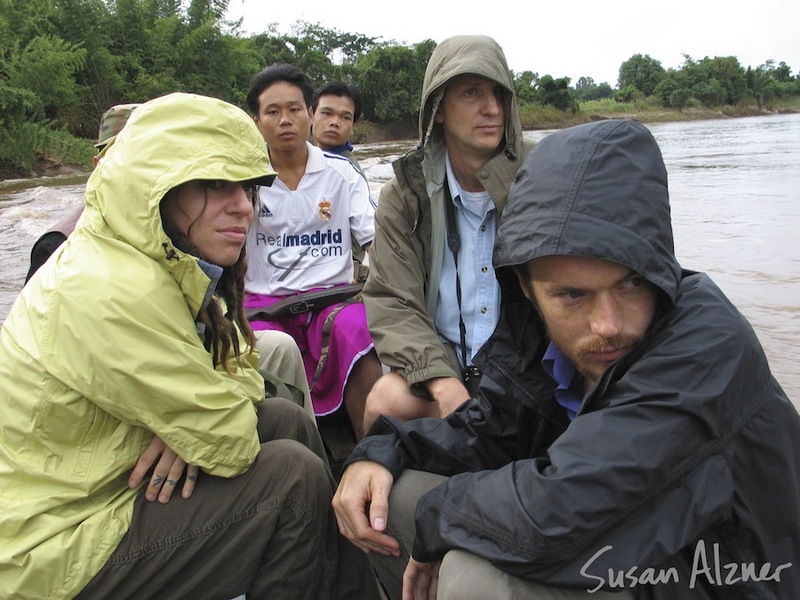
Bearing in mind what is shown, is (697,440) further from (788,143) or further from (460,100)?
(788,143)

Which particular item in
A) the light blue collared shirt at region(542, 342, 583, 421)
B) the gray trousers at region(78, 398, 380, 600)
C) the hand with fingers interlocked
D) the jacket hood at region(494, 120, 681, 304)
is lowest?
the gray trousers at region(78, 398, 380, 600)

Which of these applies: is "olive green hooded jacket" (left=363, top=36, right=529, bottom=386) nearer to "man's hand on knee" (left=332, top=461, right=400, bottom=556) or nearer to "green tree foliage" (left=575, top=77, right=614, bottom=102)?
"man's hand on knee" (left=332, top=461, right=400, bottom=556)

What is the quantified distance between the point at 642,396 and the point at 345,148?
374 centimetres

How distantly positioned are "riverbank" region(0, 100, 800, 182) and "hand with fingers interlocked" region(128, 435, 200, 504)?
2080 cm

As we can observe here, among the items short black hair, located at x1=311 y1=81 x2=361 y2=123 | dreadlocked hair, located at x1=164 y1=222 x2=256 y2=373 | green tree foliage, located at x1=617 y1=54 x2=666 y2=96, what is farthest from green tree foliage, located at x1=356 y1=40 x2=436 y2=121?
dreadlocked hair, located at x1=164 y1=222 x2=256 y2=373

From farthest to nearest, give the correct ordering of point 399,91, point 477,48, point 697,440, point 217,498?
point 399,91
point 477,48
point 217,498
point 697,440

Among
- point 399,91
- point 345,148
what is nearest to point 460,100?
point 345,148

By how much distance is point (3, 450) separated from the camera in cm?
132

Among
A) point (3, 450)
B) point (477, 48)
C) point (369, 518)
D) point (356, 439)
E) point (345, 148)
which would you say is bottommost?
point (356, 439)

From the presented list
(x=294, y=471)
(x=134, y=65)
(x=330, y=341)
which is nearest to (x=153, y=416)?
(x=294, y=471)

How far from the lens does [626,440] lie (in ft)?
3.45

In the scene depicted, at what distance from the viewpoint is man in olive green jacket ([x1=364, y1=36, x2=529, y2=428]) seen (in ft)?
7.27

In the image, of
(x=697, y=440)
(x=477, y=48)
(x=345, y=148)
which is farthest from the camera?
(x=345, y=148)

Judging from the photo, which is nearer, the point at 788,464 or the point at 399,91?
the point at 788,464
